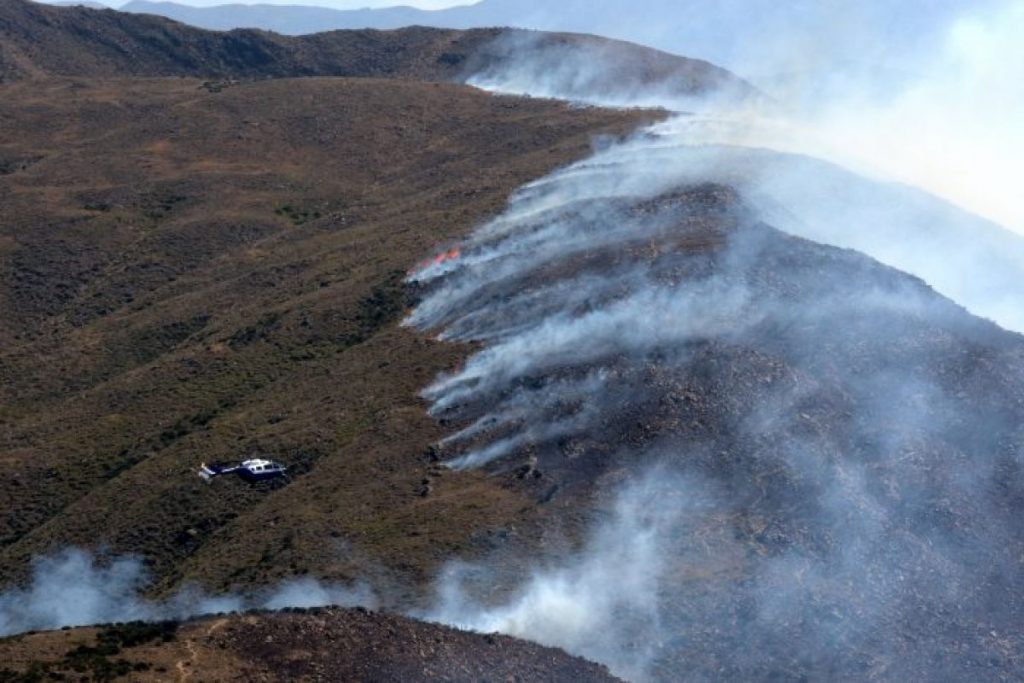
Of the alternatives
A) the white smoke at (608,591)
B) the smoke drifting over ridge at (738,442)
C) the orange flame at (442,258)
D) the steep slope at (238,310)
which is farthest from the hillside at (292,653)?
the orange flame at (442,258)

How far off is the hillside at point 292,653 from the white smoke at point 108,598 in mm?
5994

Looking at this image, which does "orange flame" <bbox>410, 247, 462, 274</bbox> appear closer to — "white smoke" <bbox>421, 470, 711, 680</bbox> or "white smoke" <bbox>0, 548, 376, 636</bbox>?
"white smoke" <bbox>0, 548, 376, 636</bbox>

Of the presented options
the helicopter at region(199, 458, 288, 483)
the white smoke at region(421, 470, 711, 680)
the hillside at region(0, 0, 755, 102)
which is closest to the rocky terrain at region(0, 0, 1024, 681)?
the white smoke at region(421, 470, 711, 680)

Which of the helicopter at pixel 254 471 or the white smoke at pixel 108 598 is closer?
the white smoke at pixel 108 598

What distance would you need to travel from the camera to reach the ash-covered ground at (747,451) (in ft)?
168

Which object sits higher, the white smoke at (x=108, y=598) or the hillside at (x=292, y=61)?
the hillside at (x=292, y=61)

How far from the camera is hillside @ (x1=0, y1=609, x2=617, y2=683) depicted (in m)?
42.9

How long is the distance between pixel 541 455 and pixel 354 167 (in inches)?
3494

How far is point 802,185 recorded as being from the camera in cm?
9744

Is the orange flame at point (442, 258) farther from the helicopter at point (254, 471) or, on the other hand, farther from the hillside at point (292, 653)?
the hillside at point (292, 653)

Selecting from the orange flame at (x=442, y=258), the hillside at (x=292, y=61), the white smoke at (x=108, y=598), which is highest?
the hillside at (x=292, y=61)

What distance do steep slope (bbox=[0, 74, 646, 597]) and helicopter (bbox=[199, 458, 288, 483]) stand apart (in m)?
0.73

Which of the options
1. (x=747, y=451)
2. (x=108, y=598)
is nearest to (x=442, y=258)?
(x=747, y=451)

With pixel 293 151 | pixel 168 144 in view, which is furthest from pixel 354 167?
pixel 168 144
